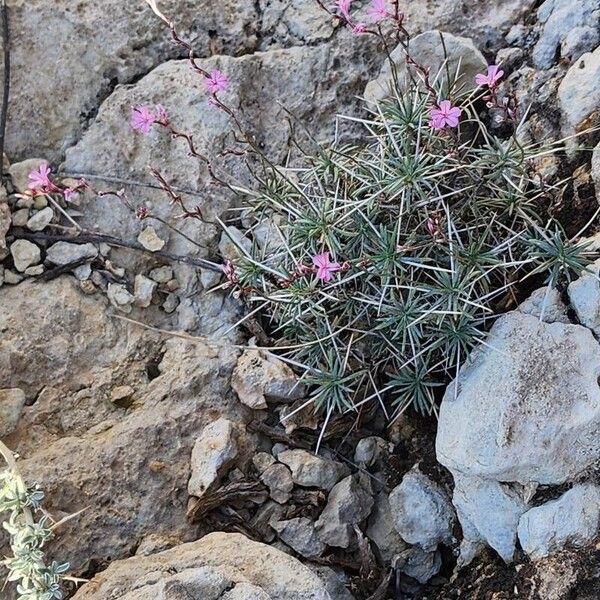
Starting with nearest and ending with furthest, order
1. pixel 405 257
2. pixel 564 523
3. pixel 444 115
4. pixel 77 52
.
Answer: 1. pixel 564 523
2. pixel 444 115
3. pixel 405 257
4. pixel 77 52

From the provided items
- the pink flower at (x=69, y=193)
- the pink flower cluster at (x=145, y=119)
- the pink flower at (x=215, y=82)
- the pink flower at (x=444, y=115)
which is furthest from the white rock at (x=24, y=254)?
the pink flower at (x=444, y=115)

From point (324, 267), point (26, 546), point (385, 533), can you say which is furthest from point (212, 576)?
point (324, 267)

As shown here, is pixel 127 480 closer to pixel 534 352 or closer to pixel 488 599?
pixel 488 599

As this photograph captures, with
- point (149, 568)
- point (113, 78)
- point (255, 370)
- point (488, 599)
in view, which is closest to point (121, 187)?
point (113, 78)

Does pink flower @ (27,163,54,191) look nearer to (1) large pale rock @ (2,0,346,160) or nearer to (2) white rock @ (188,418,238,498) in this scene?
(1) large pale rock @ (2,0,346,160)

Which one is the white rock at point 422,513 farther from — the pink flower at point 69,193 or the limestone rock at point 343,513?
the pink flower at point 69,193

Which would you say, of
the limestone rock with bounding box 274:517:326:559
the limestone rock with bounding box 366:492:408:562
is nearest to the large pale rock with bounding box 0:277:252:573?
Result: the limestone rock with bounding box 274:517:326:559

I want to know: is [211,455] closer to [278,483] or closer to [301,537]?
[278,483]
